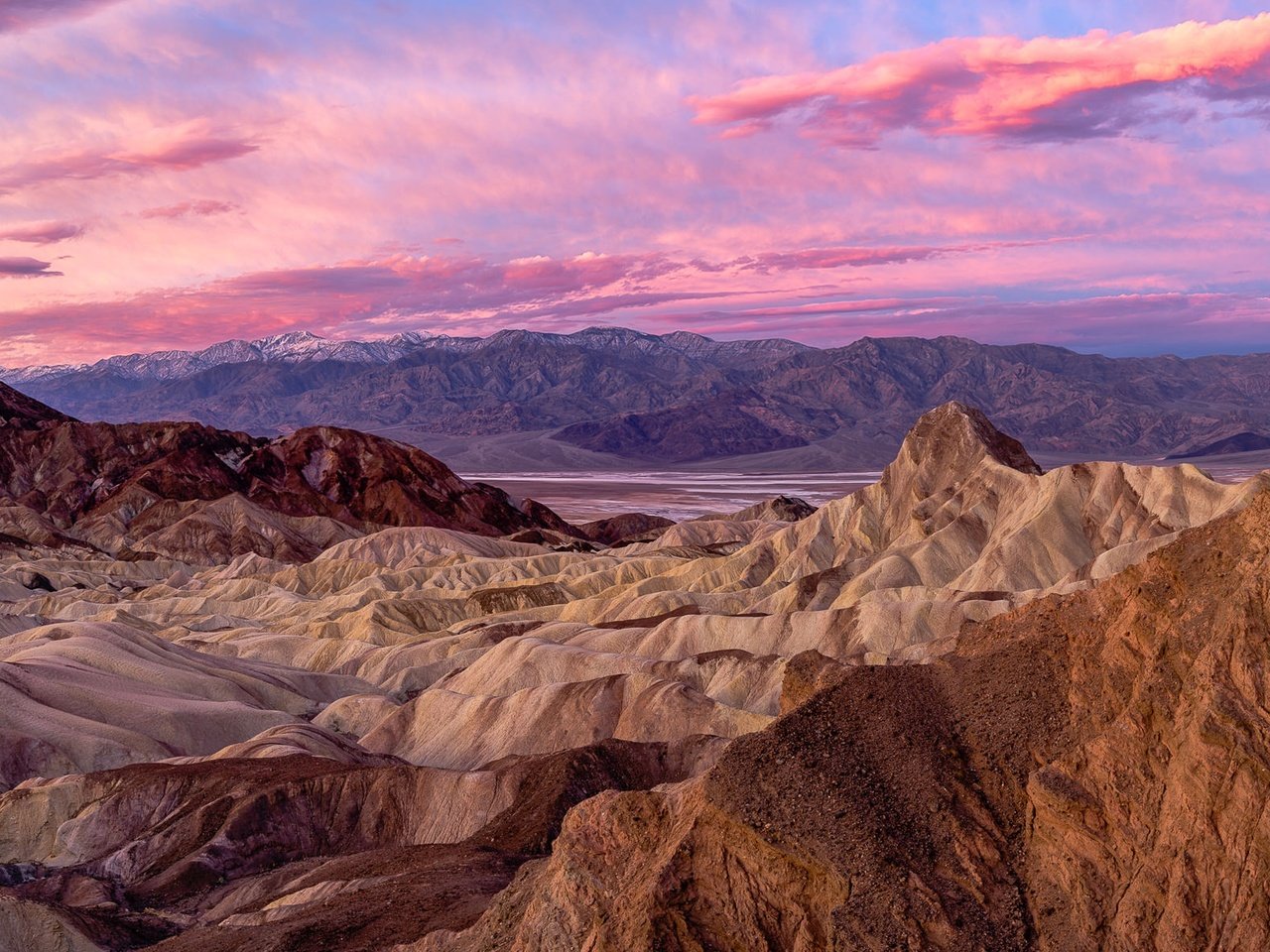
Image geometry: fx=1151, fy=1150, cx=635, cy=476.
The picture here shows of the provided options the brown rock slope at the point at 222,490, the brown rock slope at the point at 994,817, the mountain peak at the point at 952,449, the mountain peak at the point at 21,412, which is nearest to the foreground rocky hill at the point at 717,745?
the brown rock slope at the point at 994,817

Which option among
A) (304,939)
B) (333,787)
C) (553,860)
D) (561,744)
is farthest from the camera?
(561,744)

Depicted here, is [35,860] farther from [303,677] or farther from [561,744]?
[303,677]

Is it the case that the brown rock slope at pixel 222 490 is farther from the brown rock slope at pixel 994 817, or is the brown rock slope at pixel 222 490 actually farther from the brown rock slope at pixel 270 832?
the brown rock slope at pixel 994 817

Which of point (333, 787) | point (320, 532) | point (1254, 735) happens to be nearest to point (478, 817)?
point (333, 787)

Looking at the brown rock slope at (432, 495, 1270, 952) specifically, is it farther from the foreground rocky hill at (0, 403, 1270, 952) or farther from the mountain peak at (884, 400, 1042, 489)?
the mountain peak at (884, 400, 1042, 489)

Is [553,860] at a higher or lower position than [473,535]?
higher

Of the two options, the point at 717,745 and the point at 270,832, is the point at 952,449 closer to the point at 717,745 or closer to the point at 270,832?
the point at 717,745

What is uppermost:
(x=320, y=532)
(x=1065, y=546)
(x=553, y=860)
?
(x=553, y=860)
